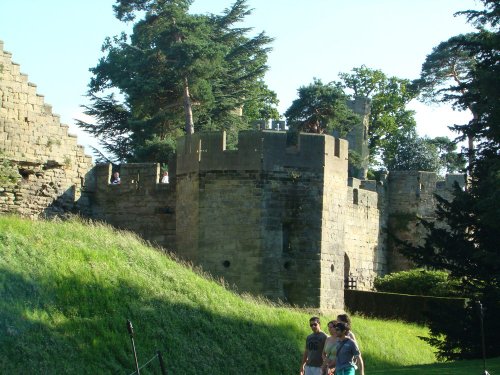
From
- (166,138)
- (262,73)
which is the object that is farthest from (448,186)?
(166,138)

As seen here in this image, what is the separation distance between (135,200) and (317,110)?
695 inches

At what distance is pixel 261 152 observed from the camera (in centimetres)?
3066

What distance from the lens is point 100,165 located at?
33.0 meters

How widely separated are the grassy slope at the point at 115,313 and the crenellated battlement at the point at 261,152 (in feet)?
9.09

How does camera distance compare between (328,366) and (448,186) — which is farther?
(448,186)

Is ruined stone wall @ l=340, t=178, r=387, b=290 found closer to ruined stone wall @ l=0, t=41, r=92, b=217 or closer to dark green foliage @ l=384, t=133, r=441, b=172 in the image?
ruined stone wall @ l=0, t=41, r=92, b=217

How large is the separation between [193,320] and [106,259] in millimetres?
2192

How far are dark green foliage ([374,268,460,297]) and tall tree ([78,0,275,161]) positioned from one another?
25.2 ft

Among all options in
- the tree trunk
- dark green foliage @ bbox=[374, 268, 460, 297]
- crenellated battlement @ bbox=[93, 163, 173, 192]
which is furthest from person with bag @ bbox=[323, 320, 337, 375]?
the tree trunk

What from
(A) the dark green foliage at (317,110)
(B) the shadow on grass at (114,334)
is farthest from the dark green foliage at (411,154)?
(B) the shadow on grass at (114,334)

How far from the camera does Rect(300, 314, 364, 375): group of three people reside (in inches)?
738

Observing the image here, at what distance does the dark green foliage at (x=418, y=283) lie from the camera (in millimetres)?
40219

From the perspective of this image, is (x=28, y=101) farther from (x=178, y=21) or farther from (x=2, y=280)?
(x=178, y=21)

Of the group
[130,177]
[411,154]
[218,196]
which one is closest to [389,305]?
[218,196]
